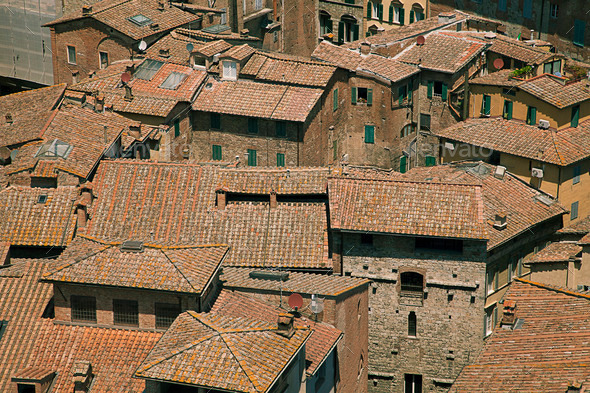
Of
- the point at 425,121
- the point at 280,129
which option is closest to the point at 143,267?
the point at 280,129

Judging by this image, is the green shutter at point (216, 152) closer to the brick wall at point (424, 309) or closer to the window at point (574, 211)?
the brick wall at point (424, 309)

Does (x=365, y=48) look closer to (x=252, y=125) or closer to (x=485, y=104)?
(x=485, y=104)

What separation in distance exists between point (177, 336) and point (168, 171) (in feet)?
62.2

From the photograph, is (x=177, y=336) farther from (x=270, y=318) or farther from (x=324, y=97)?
(x=324, y=97)

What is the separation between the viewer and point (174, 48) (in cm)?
8319

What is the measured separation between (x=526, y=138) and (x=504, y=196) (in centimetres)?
775

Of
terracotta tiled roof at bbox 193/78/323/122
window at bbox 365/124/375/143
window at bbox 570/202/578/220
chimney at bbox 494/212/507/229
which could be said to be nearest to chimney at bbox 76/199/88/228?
terracotta tiled roof at bbox 193/78/323/122

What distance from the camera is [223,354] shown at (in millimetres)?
46344

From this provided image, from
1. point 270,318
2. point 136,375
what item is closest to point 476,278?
point 270,318

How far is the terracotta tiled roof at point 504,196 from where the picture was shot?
65269 millimetres

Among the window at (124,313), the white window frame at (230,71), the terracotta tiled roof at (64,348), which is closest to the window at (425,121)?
the white window frame at (230,71)

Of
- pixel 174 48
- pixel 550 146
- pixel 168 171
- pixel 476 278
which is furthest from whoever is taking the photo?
pixel 174 48

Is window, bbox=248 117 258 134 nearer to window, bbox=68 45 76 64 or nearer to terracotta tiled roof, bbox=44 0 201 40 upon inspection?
terracotta tiled roof, bbox=44 0 201 40

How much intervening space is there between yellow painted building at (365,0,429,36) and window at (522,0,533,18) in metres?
8.67
